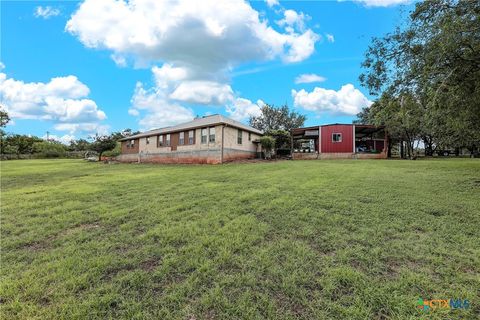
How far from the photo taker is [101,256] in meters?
3.48

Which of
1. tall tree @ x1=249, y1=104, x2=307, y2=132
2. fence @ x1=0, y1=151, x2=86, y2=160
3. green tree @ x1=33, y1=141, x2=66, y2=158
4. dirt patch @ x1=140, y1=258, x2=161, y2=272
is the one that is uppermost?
tall tree @ x1=249, y1=104, x2=307, y2=132

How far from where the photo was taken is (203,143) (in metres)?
21.8

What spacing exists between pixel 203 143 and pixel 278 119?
A: 21928 mm

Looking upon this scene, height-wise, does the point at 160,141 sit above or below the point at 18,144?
below

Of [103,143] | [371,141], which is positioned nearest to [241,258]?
[371,141]

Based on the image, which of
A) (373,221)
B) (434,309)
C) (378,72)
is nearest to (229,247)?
(434,309)

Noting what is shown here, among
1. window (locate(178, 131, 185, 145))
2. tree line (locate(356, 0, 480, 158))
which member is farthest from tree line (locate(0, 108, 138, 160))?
→ tree line (locate(356, 0, 480, 158))

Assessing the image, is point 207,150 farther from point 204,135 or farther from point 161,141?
point 161,141

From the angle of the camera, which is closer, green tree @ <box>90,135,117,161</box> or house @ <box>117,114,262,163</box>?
house @ <box>117,114,262,163</box>

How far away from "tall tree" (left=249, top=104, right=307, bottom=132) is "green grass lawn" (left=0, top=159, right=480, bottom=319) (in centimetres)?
3481

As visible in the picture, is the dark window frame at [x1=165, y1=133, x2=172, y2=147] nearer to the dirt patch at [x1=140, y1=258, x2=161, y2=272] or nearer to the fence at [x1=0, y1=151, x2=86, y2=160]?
the dirt patch at [x1=140, y1=258, x2=161, y2=272]

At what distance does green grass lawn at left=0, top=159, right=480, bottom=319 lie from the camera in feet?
8.17

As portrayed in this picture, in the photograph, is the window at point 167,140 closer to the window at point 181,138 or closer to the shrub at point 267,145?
the window at point 181,138

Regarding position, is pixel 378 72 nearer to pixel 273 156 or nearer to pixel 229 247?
pixel 229 247
